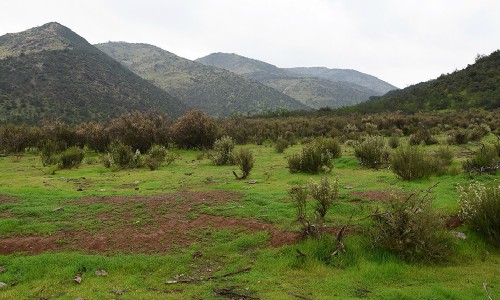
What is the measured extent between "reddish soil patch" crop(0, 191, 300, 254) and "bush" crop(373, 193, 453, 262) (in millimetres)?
1715

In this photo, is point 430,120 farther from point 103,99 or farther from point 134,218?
point 103,99

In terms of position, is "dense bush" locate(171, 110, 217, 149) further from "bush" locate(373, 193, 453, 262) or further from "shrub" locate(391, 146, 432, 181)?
"bush" locate(373, 193, 453, 262)

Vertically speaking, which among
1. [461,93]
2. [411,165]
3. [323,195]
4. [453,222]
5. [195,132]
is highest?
[461,93]

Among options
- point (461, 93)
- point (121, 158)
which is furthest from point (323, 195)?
point (461, 93)

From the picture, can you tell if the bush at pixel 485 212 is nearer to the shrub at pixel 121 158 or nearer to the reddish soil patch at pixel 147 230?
the reddish soil patch at pixel 147 230

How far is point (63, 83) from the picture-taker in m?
70.6

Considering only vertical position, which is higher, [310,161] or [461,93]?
[461,93]

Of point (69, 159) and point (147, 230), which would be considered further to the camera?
point (69, 159)

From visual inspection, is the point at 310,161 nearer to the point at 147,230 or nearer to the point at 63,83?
the point at 147,230

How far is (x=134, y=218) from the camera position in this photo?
8.59 m

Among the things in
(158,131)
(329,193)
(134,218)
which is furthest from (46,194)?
(158,131)

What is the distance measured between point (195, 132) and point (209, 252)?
21343mm

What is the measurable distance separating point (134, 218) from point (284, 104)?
126591 millimetres

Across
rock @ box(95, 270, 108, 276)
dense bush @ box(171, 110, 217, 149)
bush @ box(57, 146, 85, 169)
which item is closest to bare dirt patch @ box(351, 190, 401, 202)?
rock @ box(95, 270, 108, 276)
